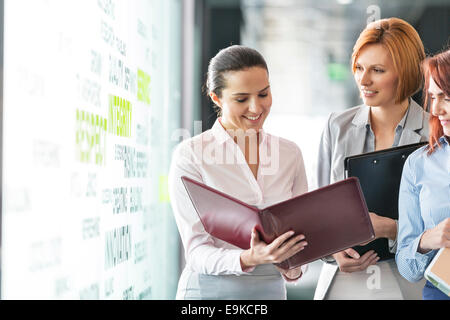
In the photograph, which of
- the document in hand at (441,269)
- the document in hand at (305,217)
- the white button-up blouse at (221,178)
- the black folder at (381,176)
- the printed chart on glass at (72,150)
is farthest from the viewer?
the black folder at (381,176)

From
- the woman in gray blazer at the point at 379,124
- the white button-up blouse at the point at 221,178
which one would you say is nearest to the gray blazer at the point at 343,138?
the woman in gray blazer at the point at 379,124

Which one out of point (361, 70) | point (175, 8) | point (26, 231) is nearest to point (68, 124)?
point (26, 231)

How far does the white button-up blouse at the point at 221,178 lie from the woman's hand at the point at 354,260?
255mm

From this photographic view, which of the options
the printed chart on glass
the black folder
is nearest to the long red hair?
the black folder

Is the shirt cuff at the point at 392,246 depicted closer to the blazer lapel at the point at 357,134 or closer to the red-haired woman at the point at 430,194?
the red-haired woman at the point at 430,194

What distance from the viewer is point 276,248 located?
133cm

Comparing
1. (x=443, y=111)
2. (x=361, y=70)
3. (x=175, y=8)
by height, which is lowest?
(x=443, y=111)

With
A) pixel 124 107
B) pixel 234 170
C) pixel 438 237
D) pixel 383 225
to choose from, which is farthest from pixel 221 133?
pixel 438 237

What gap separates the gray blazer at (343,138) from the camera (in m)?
1.71

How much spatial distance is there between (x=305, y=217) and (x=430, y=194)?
0.38 meters

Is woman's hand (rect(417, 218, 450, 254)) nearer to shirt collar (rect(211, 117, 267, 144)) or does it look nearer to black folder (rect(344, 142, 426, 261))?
black folder (rect(344, 142, 426, 261))

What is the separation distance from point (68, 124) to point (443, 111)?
37.0 inches

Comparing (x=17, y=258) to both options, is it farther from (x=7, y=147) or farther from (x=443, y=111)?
(x=443, y=111)
